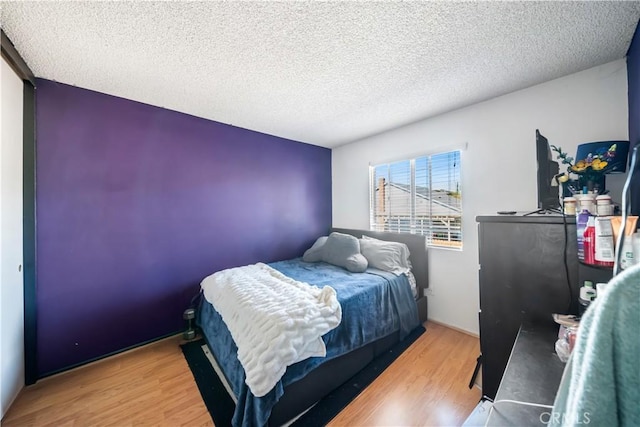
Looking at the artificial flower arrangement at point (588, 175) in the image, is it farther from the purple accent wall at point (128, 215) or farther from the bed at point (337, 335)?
the purple accent wall at point (128, 215)

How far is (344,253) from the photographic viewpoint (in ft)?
9.24

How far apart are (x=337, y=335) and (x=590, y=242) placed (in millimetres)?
1481

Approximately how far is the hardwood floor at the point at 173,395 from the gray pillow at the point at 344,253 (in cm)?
93

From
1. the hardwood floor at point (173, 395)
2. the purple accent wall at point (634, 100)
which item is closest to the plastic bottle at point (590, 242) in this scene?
the purple accent wall at point (634, 100)

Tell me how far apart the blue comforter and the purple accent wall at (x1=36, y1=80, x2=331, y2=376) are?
561 mm

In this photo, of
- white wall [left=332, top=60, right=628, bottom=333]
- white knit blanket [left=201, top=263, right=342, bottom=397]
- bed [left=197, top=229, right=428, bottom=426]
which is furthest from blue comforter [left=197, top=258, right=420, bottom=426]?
white wall [left=332, top=60, right=628, bottom=333]

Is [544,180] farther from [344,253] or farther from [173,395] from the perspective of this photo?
[173,395]

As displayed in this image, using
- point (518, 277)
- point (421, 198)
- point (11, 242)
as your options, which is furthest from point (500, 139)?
point (11, 242)

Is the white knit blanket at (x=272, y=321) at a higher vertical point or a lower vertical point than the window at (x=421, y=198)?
lower

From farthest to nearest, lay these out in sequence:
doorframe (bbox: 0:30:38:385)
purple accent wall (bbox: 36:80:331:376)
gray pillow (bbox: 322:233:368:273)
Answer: gray pillow (bbox: 322:233:368:273)
purple accent wall (bbox: 36:80:331:376)
doorframe (bbox: 0:30:38:385)

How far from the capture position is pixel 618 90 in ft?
5.67

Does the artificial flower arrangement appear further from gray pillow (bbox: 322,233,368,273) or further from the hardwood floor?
gray pillow (bbox: 322,233,368,273)

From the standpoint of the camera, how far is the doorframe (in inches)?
70.2

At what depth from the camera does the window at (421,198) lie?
2.64 meters
